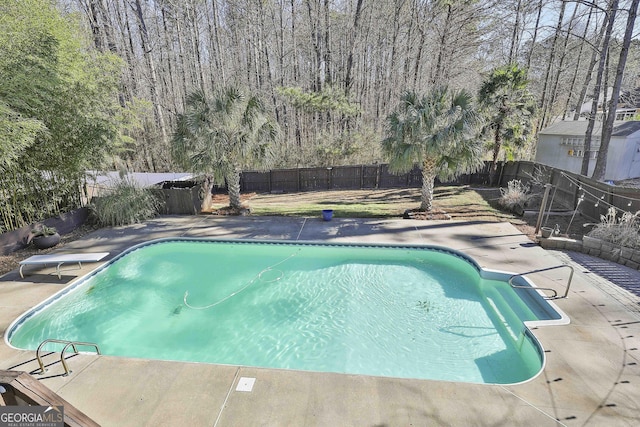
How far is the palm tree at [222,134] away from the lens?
902 cm

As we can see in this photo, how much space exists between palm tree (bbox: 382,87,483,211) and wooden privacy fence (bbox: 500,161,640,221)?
2.54m

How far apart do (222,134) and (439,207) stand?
7.60m

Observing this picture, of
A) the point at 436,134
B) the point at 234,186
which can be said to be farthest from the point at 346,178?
the point at 436,134

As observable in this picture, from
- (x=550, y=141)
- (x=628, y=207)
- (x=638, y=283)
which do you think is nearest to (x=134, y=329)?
(x=638, y=283)

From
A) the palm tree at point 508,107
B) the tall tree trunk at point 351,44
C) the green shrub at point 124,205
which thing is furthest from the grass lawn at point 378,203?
the tall tree trunk at point 351,44

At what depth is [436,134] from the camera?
8.77m

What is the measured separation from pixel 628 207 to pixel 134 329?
10.8 meters

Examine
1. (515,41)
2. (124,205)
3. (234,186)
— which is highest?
(515,41)

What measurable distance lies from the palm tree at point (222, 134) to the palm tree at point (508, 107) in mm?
9344

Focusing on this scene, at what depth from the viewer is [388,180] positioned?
16234 mm

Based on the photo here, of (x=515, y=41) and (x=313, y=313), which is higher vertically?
(x=515, y=41)

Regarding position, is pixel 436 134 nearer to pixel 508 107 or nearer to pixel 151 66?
pixel 508 107

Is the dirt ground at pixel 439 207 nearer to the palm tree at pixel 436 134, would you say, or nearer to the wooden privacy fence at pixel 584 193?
the wooden privacy fence at pixel 584 193

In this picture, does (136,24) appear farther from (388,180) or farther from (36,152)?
(388,180)
